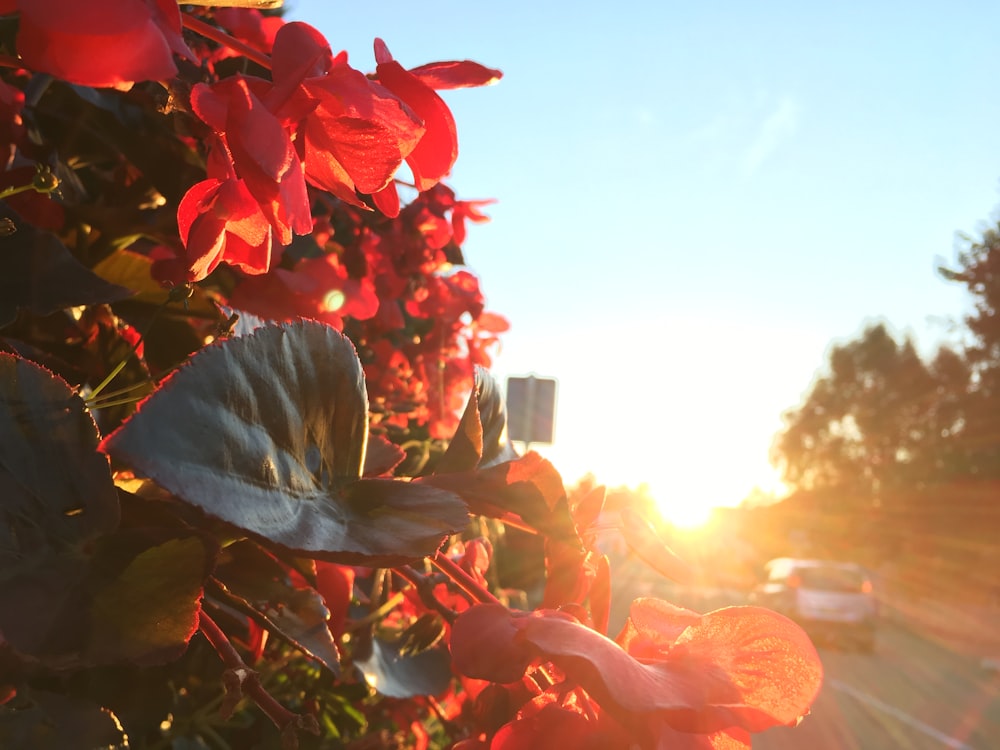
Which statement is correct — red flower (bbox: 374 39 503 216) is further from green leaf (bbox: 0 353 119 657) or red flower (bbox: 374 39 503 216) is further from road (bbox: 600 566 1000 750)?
road (bbox: 600 566 1000 750)

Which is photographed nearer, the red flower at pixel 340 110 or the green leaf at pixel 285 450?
the green leaf at pixel 285 450

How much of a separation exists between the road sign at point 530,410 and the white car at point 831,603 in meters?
8.43

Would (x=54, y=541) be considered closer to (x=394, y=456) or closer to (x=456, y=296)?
(x=394, y=456)

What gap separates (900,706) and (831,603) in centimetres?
275

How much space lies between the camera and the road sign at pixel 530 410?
118 inches

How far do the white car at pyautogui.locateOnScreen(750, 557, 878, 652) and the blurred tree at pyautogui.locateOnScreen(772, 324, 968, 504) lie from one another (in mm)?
8627

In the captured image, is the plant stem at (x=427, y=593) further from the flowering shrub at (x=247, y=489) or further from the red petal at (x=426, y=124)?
the red petal at (x=426, y=124)

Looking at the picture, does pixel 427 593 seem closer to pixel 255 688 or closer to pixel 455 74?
pixel 255 688

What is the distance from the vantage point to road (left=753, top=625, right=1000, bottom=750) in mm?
6695

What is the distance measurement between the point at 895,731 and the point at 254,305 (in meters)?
7.88

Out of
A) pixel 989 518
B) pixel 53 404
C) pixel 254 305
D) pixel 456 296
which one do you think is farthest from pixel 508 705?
pixel 989 518

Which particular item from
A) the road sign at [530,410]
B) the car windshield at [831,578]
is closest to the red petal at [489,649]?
the road sign at [530,410]

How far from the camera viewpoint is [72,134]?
68 centimetres

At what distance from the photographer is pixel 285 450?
0.30 meters
